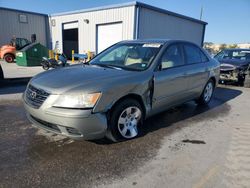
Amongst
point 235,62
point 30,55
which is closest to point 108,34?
point 30,55

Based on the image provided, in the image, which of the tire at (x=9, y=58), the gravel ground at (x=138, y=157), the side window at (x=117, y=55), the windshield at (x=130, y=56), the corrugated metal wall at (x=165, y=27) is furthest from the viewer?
the tire at (x=9, y=58)

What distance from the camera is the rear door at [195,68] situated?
15.7ft

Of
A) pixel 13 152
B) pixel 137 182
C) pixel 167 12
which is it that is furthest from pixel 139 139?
pixel 167 12

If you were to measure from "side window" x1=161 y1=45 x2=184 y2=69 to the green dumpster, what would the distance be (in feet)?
40.8

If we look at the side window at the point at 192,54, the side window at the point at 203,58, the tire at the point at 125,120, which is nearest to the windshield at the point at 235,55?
the side window at the point at 203,58

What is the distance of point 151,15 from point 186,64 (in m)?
13.3

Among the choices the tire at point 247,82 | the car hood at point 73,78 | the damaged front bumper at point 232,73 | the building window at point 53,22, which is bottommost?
the tire at point 247,82

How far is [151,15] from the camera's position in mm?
16844

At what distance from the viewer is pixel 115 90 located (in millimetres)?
3145

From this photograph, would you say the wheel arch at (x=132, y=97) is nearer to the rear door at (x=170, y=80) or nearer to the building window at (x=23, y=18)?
the rear door at (x=170, y=80)

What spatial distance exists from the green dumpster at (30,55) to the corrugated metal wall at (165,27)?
7183 millimetres

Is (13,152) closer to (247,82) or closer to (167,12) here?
(247,82)

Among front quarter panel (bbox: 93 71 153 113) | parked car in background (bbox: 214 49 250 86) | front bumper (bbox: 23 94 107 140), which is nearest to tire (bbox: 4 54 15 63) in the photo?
parked car in background (bbox: 214 49 250 86)

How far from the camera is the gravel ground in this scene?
259 centimetres
